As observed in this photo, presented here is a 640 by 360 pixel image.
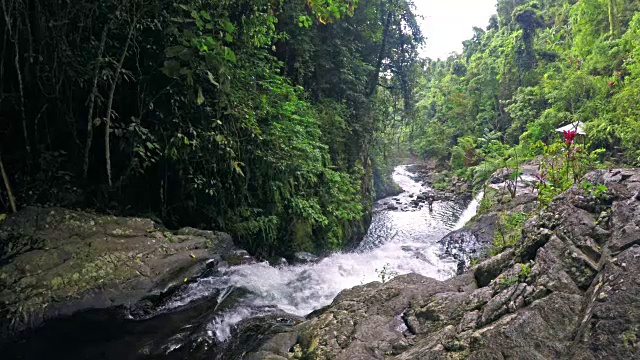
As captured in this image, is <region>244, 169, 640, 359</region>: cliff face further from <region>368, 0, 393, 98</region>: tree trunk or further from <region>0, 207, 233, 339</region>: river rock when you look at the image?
<region>368, 0, 393, 98</region>: tree trunk

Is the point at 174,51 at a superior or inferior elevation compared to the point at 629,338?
superior

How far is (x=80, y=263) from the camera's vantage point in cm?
446

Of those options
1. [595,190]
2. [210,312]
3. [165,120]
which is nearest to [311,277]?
[210,312]

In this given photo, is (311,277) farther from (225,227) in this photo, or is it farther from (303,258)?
(225,227)

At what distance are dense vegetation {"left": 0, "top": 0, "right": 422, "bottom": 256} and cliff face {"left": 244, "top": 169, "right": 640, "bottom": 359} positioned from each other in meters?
3.48

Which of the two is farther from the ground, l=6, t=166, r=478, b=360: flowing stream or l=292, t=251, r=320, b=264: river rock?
l=6, t=166, r=478, b=360: flowing stream

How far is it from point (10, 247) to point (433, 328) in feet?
16.4

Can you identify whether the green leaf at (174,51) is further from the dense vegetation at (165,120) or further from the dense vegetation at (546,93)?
the dense vegetation at (546,93)

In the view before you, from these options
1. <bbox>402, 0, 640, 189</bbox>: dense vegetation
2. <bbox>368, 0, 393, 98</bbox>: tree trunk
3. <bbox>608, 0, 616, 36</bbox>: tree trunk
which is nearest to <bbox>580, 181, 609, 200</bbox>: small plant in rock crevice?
<bbox>402, 0, 640, 189</bbox>: dense vegetation

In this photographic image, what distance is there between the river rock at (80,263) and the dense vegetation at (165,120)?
67cm

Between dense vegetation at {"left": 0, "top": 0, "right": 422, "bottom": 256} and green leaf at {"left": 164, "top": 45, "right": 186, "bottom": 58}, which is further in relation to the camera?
dense vegetation at {"left": 0, "top": 0, "right": 422, "bottom": 256}

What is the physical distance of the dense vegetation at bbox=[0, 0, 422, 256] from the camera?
5008 millimetres

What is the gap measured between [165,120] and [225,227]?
226 cm

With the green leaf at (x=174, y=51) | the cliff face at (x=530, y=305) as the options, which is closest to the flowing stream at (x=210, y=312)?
the cliff face at (x=530, y=305)
